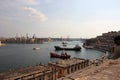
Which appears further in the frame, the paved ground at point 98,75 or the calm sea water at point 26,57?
the calm sea water at point 26,57

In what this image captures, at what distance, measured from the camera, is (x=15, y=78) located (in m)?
16.6

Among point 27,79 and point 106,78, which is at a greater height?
point 106,78

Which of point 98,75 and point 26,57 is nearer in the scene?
point 98,75

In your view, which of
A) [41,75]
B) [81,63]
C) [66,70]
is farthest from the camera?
[81,63]

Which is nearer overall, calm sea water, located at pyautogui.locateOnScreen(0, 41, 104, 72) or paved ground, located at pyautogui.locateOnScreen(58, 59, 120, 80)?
paved ground, located at pyautogui.locateOnScreen(58, 59, 120, 80)

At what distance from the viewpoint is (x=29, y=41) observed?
190m

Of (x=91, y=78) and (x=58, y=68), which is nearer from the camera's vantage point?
(x=91, y=78)

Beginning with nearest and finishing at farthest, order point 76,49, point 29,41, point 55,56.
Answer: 1. point 55,56
2. point 76,49
3. point 29,41

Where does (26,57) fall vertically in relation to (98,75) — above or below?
below

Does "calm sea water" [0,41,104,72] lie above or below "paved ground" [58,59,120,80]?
below

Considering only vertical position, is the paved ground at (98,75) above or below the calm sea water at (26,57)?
above

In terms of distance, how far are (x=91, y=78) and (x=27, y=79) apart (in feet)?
47.7

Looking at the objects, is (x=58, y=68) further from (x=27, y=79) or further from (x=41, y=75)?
(x=27, y=79)

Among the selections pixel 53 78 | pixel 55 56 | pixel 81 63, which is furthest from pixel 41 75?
pixel 55 56
